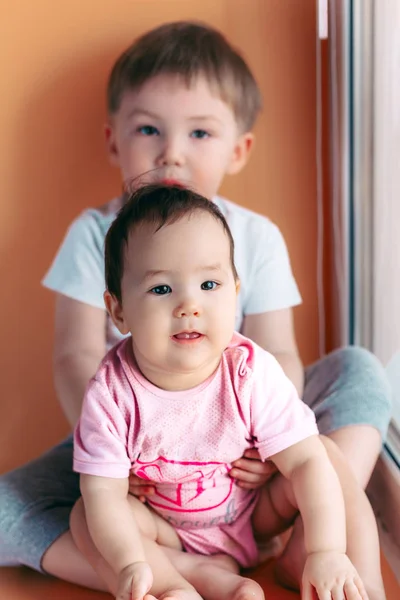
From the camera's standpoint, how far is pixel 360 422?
126 cm

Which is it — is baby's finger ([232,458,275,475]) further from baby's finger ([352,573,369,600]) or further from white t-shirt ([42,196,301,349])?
white t-shirt ([42,196,301,349])

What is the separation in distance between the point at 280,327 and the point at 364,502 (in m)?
0.40

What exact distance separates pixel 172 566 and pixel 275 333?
48 centimetres

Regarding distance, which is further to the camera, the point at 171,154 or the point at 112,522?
the point at 171,154

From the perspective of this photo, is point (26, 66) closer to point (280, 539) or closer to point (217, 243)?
point (217, 243)

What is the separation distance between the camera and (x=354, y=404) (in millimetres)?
1282

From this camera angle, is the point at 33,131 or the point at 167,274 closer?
the point at 167,274

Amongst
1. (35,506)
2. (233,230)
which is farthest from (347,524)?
(233,230)

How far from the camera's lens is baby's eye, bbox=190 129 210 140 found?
4.69 feet

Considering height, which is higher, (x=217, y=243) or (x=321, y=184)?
(x=217, y=243)

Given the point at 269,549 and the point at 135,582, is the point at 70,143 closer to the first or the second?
the point at 269,549

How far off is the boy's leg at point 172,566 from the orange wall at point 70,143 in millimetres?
589

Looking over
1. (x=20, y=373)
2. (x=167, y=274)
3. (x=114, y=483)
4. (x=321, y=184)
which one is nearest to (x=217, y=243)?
(x=167, y=274)

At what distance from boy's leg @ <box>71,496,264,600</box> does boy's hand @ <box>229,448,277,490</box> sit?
120 mm
